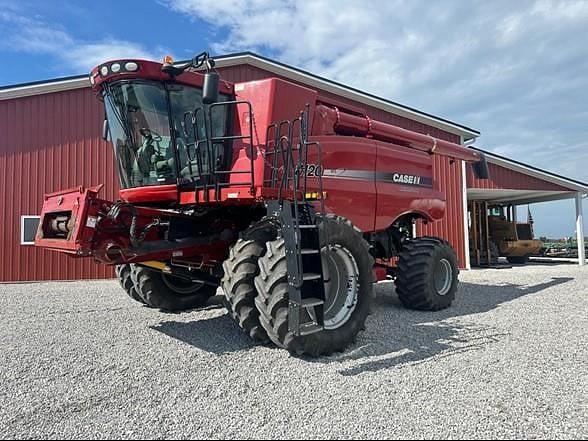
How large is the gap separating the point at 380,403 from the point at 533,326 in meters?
3.64

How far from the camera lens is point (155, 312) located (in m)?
6.86

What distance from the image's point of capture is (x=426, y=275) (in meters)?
7.05

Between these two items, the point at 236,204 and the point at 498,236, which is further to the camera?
the point at 498,236

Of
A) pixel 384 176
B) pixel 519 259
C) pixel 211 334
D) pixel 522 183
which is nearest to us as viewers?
pixel 211 334

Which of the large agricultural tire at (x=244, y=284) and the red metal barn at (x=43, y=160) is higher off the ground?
the red metal barn at (x=43, y=160)

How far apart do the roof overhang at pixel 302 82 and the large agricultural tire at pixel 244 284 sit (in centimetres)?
904

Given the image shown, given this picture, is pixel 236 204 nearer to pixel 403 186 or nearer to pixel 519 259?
pixel 403 186

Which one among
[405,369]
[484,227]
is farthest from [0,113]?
[484,227]

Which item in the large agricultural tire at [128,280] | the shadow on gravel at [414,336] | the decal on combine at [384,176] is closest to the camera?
the shadow on gravel at [414,336]

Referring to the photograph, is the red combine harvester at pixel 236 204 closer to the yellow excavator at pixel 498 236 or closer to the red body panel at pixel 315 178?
the red body panel at pixel 315 178

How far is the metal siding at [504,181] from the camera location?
15538mm

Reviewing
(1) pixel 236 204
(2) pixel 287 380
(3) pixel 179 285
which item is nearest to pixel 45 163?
(3) pixel 179 285

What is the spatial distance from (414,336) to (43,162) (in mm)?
10091

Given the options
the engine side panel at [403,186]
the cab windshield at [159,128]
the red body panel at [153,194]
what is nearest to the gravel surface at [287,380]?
the red body panel at [153,194]
